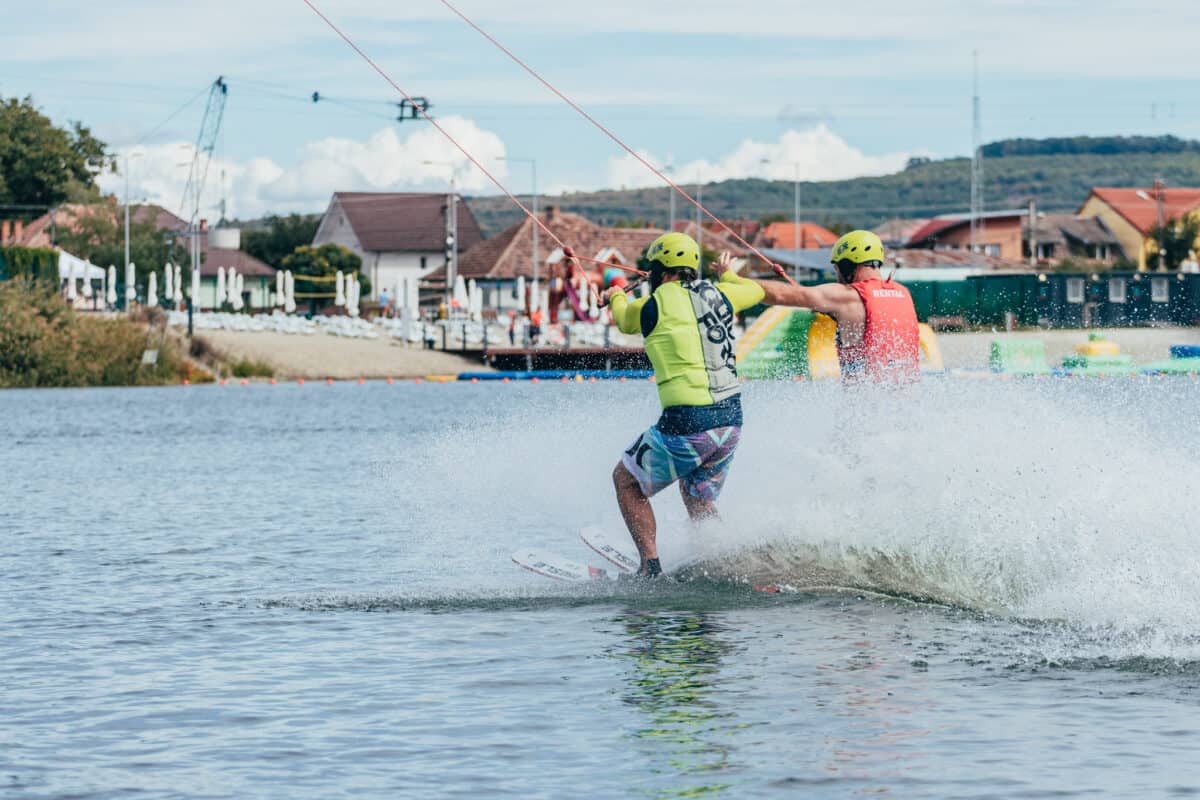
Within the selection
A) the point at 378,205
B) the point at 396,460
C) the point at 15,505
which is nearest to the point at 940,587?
the point at 15,505

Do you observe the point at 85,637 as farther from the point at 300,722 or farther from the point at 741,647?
the point at 741,647

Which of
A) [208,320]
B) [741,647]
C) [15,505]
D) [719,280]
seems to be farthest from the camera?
[208,320]

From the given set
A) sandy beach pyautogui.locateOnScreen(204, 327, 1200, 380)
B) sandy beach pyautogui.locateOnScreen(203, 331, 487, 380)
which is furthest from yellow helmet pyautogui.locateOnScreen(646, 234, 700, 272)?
sandy beach pyautogui.locateOnScreen(203, 331, 487, 380)

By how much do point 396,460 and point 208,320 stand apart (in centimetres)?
4715

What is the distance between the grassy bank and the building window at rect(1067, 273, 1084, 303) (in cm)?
3776

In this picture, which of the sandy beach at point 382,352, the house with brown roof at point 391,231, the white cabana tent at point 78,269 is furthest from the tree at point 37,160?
the sandy beach at point 382,352

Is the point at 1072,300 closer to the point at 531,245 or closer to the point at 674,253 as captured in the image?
the point at 531,245

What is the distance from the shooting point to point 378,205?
148875 millimetres

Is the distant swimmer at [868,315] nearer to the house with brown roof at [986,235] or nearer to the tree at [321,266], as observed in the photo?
the tree at [321,266]

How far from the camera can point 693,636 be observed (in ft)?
37.3

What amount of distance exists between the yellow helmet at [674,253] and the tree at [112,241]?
101129 millimetres

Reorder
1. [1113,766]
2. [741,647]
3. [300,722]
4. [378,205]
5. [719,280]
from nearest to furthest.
→ [1113,766]
[300,722]
[741,647]
[719,280]
[378,205]

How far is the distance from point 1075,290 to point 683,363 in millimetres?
71477

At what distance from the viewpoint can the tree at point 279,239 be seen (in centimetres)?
14275
